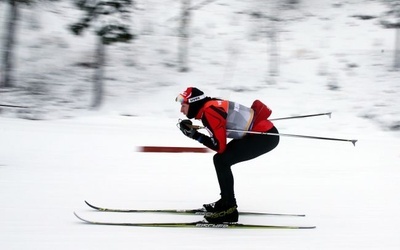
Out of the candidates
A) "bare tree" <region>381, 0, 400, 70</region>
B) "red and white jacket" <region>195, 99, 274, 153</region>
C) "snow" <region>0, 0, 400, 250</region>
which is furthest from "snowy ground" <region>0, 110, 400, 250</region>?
"bare tree" <region>381, 0, 400, 70</region>

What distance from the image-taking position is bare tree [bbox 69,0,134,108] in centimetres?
1345

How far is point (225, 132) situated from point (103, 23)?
371 inches

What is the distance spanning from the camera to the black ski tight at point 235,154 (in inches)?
198

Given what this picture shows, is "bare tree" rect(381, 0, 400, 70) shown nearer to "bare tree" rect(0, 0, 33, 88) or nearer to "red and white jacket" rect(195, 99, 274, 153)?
"bare tree" rect(0, 0, 33, 88)

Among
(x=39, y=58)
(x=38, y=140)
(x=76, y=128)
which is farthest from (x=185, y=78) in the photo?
(x=38, y=140)

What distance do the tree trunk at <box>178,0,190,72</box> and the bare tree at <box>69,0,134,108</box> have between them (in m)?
3.05

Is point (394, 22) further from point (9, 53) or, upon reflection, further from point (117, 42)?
point (9, 53)

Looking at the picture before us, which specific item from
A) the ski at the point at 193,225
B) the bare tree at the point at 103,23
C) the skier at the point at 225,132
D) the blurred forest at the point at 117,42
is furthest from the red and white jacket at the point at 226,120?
the bare tree at the point at 103,23

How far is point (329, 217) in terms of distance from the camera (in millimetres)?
5789

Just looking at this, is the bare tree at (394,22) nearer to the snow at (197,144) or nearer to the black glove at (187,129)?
the snow at (197,144)

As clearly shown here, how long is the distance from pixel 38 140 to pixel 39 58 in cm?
762

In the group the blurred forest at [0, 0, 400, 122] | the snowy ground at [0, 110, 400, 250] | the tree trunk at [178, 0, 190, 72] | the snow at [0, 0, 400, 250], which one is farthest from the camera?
the tree trunk at [178, 0, 190, 72]

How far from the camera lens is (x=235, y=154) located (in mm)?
5031

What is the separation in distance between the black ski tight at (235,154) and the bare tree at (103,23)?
8.99 meters
